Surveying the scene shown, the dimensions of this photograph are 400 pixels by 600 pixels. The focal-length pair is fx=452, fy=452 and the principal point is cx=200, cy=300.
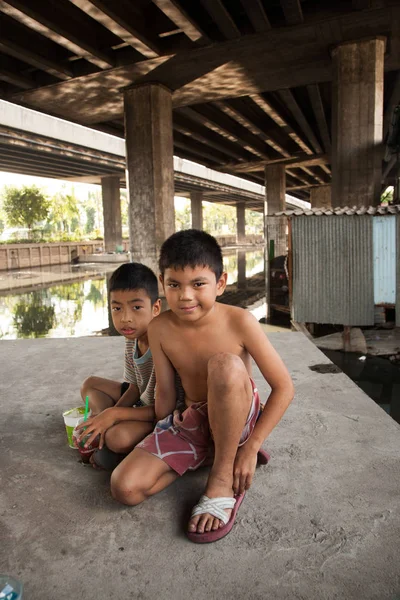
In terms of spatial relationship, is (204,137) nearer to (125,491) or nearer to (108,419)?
(108,419)

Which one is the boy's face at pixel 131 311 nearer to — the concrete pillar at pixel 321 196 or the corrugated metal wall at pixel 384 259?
the corrugated metal wall at pixel 384 259

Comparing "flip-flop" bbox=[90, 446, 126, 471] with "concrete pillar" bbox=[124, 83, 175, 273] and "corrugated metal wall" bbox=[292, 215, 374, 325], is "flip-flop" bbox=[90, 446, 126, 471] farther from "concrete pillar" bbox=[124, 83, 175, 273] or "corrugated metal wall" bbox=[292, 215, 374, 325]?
"concrete pillar" bbox=[124, 83, 175, 273]

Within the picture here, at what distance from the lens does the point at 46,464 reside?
2.39 m

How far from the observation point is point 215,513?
1.79 m

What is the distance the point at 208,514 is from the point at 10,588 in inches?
28.7

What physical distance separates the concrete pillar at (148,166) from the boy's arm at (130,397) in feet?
37.2

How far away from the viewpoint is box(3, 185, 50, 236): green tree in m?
36.7

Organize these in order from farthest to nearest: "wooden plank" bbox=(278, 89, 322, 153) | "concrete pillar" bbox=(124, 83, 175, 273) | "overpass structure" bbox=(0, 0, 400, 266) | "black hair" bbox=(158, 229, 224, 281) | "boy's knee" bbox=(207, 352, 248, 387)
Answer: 1. "wooden plank" bbox=(278, 89, 322, 153)
2. "concrete pillar" bbox=(124, 83, 175, 273)
3. "overpass structure" bbox=(0, 0, 400, 266)
4. "black hair" bbox=(158, 229, 224, 281)
5. "boy's knee" bbox=(207, 352, 248, 387)

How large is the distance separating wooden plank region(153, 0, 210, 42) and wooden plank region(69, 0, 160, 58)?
3.24ft

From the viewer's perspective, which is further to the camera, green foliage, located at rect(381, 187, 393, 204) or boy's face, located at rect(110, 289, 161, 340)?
green foliage, located at rect(381, 187, 393, 204)

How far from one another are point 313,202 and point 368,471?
129ft

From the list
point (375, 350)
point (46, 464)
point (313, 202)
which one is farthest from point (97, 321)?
point (313, 202)

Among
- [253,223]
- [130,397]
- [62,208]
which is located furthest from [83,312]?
[253,223]

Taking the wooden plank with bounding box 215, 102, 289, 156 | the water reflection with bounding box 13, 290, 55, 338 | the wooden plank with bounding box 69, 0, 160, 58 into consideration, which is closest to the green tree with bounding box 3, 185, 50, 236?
the wooden plank with bounding box 215, 102, 289, 156
